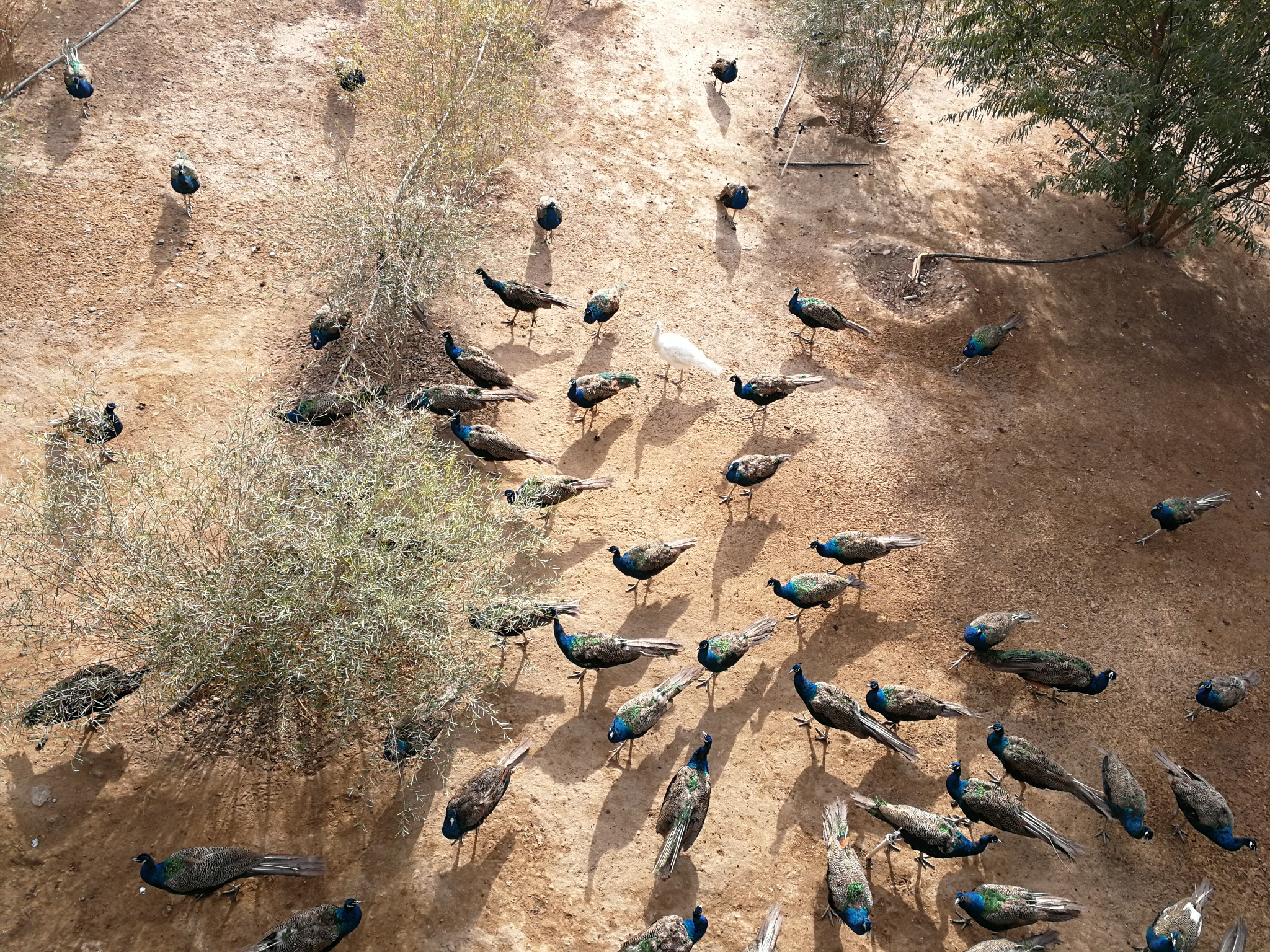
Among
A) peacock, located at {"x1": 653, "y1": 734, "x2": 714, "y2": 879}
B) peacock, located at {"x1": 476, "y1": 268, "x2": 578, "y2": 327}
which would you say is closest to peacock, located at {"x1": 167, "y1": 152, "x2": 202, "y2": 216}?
peacock, located at {"x1": 476, "y1": 268, "x2": 578, "y2": 327}

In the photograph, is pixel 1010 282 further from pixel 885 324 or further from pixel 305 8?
pixel 305 8

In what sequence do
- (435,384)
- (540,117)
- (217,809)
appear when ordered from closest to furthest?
Result: (217,809)
(435,384)
(540,117)

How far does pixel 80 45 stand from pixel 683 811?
1902 cm

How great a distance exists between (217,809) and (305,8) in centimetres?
1767

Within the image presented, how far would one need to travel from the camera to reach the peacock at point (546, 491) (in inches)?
430

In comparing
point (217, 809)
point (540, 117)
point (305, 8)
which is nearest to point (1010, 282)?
point (540, 117)

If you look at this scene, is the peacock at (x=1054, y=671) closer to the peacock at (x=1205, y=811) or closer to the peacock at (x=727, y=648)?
the peacock at (x=1205, y=811)

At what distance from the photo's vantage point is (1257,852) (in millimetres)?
9477

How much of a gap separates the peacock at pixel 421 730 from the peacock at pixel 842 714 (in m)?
4.03

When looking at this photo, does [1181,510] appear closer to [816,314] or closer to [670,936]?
[816,314]

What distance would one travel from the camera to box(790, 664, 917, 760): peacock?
366 inches

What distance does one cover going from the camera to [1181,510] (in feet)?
38.7

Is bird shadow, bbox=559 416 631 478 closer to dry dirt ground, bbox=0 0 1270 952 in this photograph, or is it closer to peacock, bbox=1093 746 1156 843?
dry dirt ground, bbox=0 0 1270 952

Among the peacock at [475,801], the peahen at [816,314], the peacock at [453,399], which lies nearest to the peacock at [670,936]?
the peacock at [475,801]
